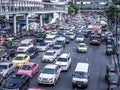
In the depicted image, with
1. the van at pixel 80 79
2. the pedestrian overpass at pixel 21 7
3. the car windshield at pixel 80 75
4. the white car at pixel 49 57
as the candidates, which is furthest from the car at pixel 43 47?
the car windshield at pixel 80 75

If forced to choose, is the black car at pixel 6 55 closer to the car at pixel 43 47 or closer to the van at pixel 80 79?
the car at pixel 43 47

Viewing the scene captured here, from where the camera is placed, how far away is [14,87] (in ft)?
90.0

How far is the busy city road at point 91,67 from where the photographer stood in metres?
32.1

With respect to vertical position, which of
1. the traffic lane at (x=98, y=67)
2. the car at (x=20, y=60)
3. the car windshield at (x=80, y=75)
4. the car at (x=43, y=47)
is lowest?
the traffic lane at (x=98, y=67)

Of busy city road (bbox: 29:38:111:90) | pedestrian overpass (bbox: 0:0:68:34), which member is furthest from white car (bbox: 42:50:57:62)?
pedestrian overpass (bbox: 0:0:68:34)

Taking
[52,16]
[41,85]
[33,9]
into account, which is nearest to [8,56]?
[41,85]

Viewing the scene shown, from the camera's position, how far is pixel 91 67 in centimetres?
4150

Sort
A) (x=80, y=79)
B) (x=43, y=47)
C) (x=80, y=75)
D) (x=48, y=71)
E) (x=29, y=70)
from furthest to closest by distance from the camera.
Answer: (x=43, y=47) → (x=29, y=70) → (x=48, y=71) → (x=80, y=75) → (x=80, y=79)

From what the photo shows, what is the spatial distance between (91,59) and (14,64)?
45.3 feet

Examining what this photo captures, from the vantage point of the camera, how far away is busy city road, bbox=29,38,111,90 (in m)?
32.1

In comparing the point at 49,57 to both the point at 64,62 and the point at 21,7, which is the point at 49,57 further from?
the point at 21,7

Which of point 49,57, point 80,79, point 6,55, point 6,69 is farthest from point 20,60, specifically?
point 80,79

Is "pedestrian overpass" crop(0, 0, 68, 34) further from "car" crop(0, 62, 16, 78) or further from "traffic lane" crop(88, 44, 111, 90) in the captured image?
"car" crop(0, 62, 16, 78)

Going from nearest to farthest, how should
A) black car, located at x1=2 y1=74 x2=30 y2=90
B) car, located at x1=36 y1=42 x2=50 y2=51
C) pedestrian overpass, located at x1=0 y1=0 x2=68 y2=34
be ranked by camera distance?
black car, located at x1=2 y1=74 x2=30 y2=90, car, located at x1=36 y1=42 x2=50 y2=51, pedestrian overpass, located at x1=0 y1=0 x2=68 y2=34
